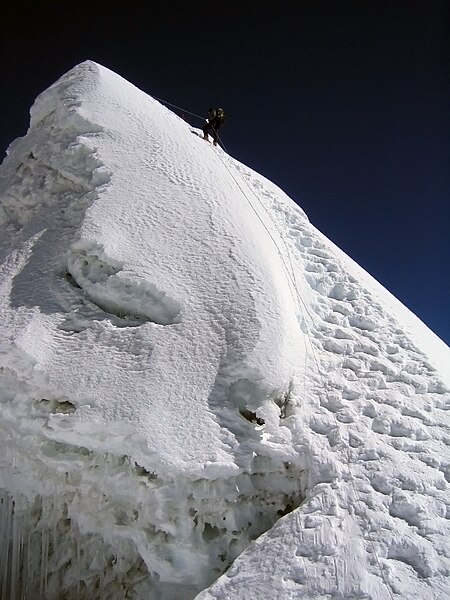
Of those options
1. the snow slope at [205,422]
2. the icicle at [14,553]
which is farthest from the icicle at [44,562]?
the icicle at [14,553]

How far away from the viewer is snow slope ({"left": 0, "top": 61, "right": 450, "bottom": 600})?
3240 millimetres

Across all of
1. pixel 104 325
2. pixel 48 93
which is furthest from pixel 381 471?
pixel 48 93

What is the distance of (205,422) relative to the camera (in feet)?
12.0

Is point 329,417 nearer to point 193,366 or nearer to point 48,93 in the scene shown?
point 193,366

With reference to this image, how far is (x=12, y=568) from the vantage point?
3898 millimetres

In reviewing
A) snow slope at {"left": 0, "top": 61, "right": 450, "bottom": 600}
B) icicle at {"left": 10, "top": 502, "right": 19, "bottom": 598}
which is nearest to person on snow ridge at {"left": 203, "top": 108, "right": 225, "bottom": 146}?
snow slope at {"left": 0, "top": 61, "right": 450, "bottom": 600}

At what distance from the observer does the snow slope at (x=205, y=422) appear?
324 centimetres

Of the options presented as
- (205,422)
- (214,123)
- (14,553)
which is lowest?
(14,553)

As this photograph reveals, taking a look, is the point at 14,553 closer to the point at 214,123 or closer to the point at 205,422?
the point at 205,422

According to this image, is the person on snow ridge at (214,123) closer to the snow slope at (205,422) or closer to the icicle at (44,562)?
the snow slope at (205,422)

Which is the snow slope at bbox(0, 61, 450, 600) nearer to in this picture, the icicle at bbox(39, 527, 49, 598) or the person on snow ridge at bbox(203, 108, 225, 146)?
the icicle at bbox(39, 527, 49, 598)

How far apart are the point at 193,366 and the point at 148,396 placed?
19.6 inches

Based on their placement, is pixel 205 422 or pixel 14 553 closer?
pixel 205 422

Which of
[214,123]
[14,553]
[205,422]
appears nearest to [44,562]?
[14,553]
